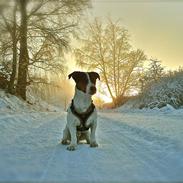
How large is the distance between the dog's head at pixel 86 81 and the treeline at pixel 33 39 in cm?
1576

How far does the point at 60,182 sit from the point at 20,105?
736 inches

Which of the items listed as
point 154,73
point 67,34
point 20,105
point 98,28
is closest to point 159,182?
point 20,105

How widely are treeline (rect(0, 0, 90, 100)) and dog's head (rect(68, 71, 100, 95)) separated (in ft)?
51.7

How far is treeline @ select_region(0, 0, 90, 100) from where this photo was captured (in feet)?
70.1

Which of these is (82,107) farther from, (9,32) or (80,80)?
(9,32)

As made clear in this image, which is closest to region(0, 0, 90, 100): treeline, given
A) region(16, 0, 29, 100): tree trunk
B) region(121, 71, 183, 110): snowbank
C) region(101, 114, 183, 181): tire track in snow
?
region(16, 0, 29, 100): tree trunk

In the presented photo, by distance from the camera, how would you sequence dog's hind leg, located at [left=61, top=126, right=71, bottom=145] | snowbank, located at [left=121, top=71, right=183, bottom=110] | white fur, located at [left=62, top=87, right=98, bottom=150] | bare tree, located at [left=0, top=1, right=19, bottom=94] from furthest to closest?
snowbank, located at [left=121, top=71, right=183, bottom=110] → bare tree, located at [left=0, top=1, right=19, bottom=94] → dog's hind leg, located at [left=61, top=126, right=71, bottom=145] → white fur, located at [left=62, top=87, right=98, bottom=150]

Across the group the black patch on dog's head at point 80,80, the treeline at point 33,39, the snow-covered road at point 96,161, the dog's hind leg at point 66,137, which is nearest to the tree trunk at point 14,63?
the treeline at point 33,39

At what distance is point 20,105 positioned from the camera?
22.0 meters

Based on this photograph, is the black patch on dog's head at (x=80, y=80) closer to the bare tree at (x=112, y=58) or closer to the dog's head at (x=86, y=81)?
the dog's head at (x=86, y=81)

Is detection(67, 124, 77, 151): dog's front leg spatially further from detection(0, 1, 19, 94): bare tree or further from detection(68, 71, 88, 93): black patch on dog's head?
detection(0, 1, 19, 94): bare tree

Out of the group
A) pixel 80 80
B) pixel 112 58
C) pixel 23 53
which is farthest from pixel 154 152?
pixel 112 58

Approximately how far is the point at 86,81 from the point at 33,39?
17113mm

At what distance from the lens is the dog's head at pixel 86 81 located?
5.92 meters
